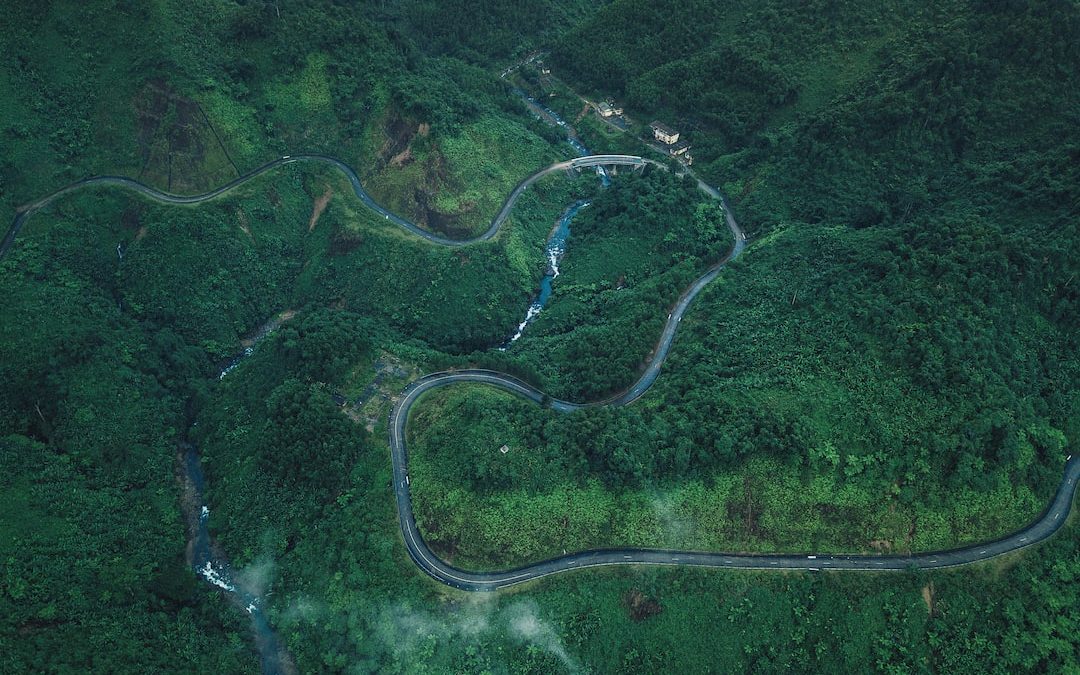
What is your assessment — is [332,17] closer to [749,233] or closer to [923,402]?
[749,233]

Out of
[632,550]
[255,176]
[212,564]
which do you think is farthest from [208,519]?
[255,176]

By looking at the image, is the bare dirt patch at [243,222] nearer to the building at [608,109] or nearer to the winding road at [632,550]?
the winding road at [632,550]

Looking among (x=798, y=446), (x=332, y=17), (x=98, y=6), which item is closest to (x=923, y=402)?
(x=798, y=446)

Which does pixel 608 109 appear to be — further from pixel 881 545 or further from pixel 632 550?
pixel 881 545

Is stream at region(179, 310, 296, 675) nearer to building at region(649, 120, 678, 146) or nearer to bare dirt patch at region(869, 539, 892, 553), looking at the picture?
bare dirt patch at region(869, 539, 892, 553)

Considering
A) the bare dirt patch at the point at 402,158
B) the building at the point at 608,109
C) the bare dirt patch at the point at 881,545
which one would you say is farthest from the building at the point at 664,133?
the bare dirt patch at the point at 881,545

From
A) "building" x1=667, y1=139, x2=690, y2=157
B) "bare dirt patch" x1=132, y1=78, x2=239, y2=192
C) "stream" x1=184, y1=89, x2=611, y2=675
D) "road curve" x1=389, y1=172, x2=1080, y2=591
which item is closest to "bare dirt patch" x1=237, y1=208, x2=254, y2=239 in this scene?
"bare dirt patch" x1=132, y1=78, x2=239, y2=192

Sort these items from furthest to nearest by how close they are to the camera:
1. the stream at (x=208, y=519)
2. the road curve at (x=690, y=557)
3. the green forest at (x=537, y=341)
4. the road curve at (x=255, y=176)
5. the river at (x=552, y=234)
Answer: the river at (x=552, y=234)
the road curve at (x=255, y=176)
the stream at (x=208, y=519)
the green forest at (x=537, y=341)
the road curve at (x=690, y=557)
